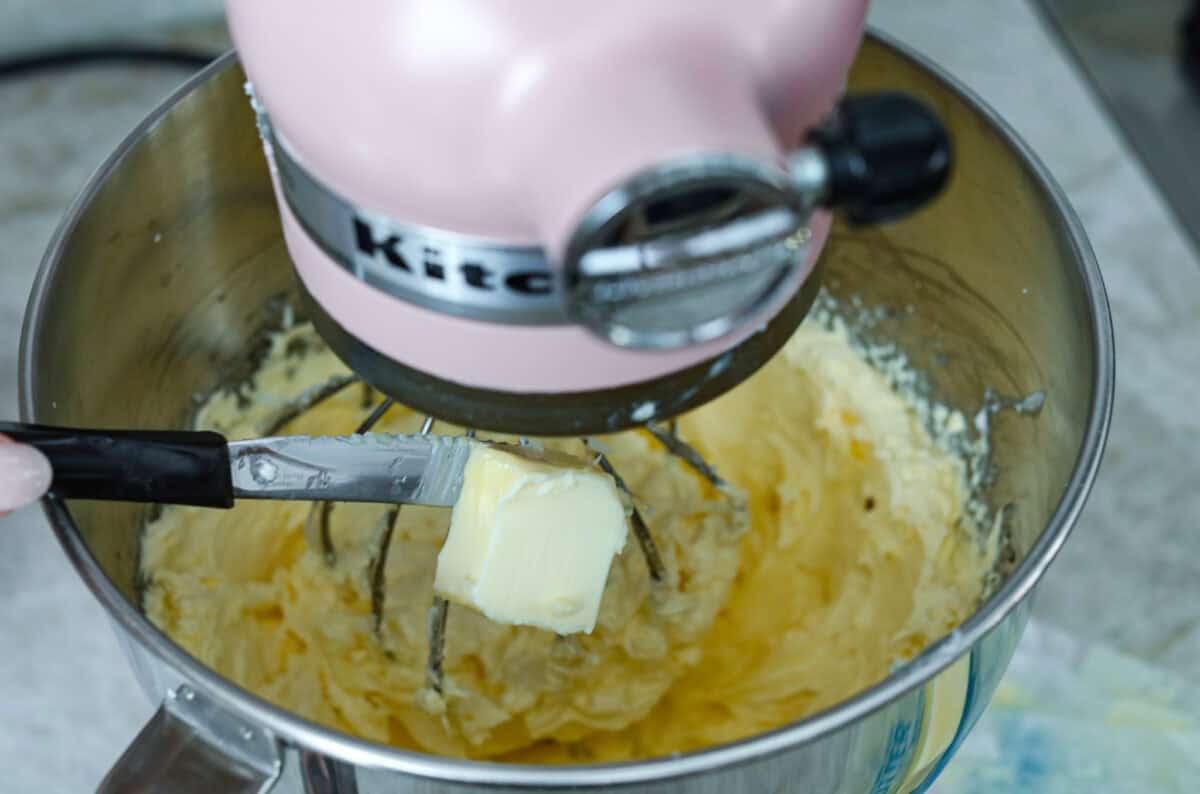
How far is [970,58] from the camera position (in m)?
1.11

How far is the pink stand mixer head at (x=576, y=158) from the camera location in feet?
1.13

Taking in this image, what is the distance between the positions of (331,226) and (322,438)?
0.13 m

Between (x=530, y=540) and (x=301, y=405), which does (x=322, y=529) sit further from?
(x=530, y=540)

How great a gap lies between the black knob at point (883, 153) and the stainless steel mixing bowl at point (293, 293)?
17 centimetres

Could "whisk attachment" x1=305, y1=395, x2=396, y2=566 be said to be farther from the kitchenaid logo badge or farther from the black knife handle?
the kitchenaid logo badge

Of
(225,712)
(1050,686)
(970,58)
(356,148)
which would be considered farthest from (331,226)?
(970,58)

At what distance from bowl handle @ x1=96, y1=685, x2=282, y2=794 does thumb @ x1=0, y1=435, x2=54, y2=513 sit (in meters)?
0.09

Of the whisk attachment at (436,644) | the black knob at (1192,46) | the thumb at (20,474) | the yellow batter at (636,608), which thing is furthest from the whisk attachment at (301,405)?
the black knob at (1192,46)

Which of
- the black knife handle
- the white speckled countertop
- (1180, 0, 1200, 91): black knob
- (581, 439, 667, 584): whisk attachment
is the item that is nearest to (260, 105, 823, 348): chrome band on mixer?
the black knife handle

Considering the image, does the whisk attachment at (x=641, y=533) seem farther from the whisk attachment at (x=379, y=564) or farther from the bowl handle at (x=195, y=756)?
the bowl handle at (x=195, y=756)

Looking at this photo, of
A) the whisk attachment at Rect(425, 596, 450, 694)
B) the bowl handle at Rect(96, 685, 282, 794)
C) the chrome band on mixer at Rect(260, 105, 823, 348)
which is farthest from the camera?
the whisk attachment at Rect(425, 596, 450, 694)

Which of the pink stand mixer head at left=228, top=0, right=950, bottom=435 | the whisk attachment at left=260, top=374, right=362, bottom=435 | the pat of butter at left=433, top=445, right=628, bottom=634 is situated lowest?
the whisk attachment at left=260, top=374, right=362, bottom=435

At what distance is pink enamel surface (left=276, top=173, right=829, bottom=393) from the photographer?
42 cm

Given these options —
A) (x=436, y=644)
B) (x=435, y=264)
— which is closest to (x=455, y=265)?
(x=435, y=264)
